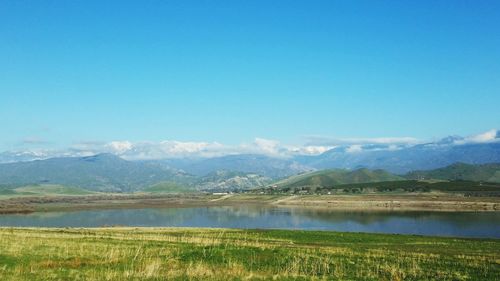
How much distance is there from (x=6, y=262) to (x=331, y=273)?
873 inches

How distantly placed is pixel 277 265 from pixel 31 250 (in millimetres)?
20559

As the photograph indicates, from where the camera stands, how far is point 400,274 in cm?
3334

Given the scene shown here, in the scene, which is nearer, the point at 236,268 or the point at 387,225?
the point at 236,268

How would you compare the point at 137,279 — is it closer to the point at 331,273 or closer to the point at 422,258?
the point at 331,273

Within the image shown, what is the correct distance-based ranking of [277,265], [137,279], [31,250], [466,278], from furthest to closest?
1. [31,250]
2. [277,265]
3. [466,278]
4. [137,279]

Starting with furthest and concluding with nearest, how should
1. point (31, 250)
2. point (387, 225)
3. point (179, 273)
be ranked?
point (387, 225) < point (31, 250) < point (179, 273)

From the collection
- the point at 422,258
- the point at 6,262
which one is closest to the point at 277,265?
the point at 422,258


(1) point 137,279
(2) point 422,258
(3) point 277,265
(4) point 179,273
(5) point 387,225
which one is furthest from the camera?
(5) point 387,225

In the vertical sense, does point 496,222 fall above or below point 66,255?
below

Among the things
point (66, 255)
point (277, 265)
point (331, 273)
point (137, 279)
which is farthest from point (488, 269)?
point (66, 255)

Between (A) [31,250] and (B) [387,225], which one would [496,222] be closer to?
(B) [387,225]

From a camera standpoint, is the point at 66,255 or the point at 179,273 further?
the point at 66,255

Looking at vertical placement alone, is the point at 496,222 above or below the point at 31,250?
below

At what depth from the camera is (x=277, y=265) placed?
3647cm
